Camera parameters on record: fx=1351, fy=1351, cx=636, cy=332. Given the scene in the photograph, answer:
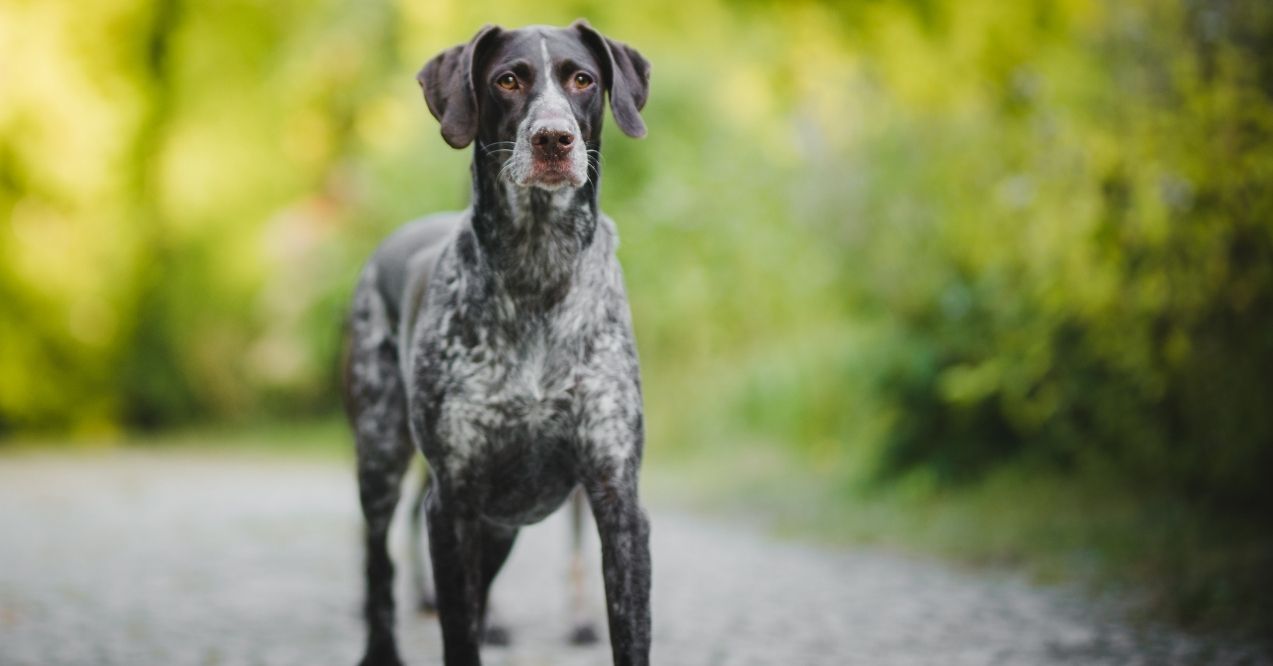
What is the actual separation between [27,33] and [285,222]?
208 inches

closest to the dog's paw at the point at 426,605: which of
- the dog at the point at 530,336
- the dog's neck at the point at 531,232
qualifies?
the dog at the point at 530,336

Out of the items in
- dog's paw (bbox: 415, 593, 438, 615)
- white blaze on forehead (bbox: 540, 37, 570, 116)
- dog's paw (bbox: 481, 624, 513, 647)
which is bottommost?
dog's paw (bbox: 481, 624, 513, 647)

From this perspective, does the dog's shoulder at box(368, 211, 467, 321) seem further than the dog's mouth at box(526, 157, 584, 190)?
Yes

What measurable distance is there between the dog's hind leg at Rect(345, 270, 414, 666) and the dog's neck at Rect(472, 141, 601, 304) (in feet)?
4.19

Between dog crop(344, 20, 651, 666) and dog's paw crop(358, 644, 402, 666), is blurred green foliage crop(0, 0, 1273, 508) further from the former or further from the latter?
dog's paw crop(358, 644, 402, 666)

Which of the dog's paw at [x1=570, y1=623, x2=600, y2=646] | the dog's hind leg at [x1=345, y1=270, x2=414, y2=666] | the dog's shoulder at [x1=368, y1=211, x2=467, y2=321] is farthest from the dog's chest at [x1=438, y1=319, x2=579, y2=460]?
the dog's paw at [x1=570, y1=623, x2=600, y2=646]

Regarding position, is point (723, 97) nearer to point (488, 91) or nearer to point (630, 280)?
point (630, 280)

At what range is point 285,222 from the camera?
21562mm

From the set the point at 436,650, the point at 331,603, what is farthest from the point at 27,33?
the point at 436,650

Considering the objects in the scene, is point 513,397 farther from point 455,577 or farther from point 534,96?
point 534,96

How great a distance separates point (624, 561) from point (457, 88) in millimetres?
1465

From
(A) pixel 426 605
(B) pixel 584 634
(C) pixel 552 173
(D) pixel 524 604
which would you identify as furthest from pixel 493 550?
(D) pixel 524 604

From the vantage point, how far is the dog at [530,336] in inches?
151

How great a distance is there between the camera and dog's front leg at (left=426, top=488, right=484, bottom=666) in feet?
12.9
